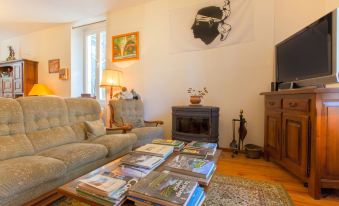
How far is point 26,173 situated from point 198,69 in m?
2.67

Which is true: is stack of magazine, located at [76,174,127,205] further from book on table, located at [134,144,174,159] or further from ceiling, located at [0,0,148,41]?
ceiling, located at [0,0,148,41]

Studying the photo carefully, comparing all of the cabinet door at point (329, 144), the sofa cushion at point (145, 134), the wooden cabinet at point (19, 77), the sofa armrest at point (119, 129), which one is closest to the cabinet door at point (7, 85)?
the wooden cabinet at point (19, 77)

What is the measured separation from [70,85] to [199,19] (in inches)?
133

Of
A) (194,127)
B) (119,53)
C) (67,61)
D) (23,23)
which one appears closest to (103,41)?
(119,53)

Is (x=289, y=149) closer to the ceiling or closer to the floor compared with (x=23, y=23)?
closer to the floor

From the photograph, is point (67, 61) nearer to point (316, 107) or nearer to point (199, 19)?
point (199, 19)

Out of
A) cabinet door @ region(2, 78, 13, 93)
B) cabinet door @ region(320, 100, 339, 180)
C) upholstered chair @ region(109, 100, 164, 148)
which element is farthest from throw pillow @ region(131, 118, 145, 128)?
cabinet door @ region(2, 78, 13, 93)

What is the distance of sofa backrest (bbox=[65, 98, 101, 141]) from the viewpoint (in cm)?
228

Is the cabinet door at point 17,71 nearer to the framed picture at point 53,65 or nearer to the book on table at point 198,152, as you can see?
the framed picture at point 53,65

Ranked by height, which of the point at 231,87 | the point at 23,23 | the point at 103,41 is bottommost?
the point at 231,87

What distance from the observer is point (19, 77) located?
4824 millimetres

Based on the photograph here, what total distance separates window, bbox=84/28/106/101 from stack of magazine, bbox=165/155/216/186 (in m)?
3.50

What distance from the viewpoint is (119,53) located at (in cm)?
394

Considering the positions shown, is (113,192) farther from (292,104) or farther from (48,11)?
(48,11)
